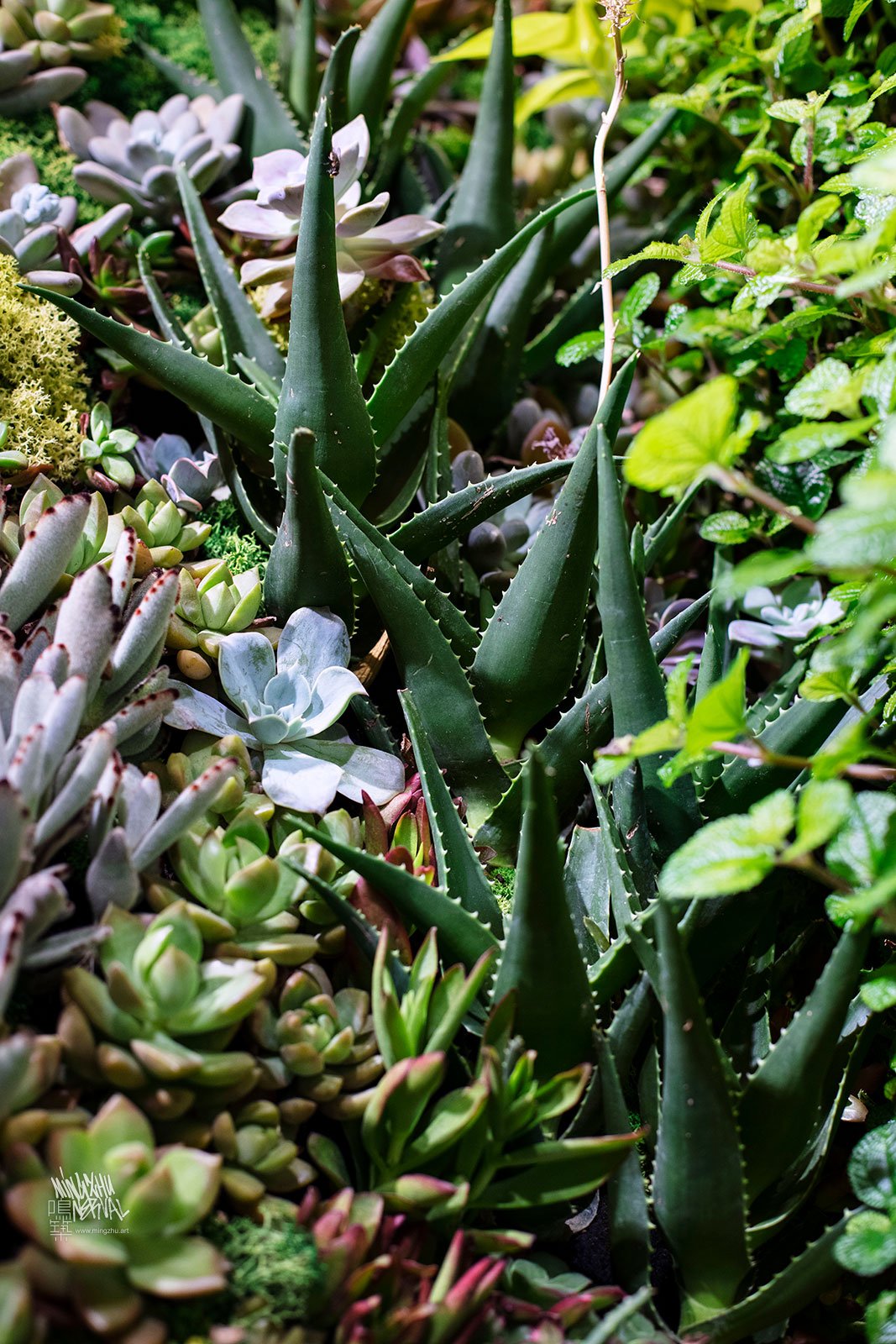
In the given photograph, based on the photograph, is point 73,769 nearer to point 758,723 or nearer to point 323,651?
point 323,651

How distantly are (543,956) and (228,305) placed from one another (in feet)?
2.31

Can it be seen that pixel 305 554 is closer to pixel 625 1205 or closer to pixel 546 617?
pixel 546 617

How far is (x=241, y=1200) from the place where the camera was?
575 millimetres

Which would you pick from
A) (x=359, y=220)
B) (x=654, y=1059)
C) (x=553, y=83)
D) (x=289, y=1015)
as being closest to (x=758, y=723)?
(x=654, y=1059)

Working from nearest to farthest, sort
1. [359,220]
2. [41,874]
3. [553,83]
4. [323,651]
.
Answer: [41,874] → [323,651] → [359,220] → [553,83]

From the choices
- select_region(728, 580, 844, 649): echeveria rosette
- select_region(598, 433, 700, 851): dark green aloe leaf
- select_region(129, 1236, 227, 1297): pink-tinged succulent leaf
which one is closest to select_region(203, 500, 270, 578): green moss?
select_region(598, 433, 700, 851): dark green aloe leaf

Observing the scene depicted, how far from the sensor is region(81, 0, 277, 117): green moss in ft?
4.28

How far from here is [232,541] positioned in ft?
3.17

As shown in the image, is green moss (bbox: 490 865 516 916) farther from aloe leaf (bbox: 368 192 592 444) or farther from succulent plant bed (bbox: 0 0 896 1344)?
aloe leaf (bbox: 368 192 592 444)

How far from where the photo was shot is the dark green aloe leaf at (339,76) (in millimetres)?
915

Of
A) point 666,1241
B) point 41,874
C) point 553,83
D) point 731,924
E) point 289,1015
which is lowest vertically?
point 666,1241

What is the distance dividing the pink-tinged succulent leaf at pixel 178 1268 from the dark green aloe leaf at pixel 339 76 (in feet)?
2.59

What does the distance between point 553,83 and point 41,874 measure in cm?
116

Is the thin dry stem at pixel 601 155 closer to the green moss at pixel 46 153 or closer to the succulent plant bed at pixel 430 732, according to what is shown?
the succulent plant bed at pixel 430 732
